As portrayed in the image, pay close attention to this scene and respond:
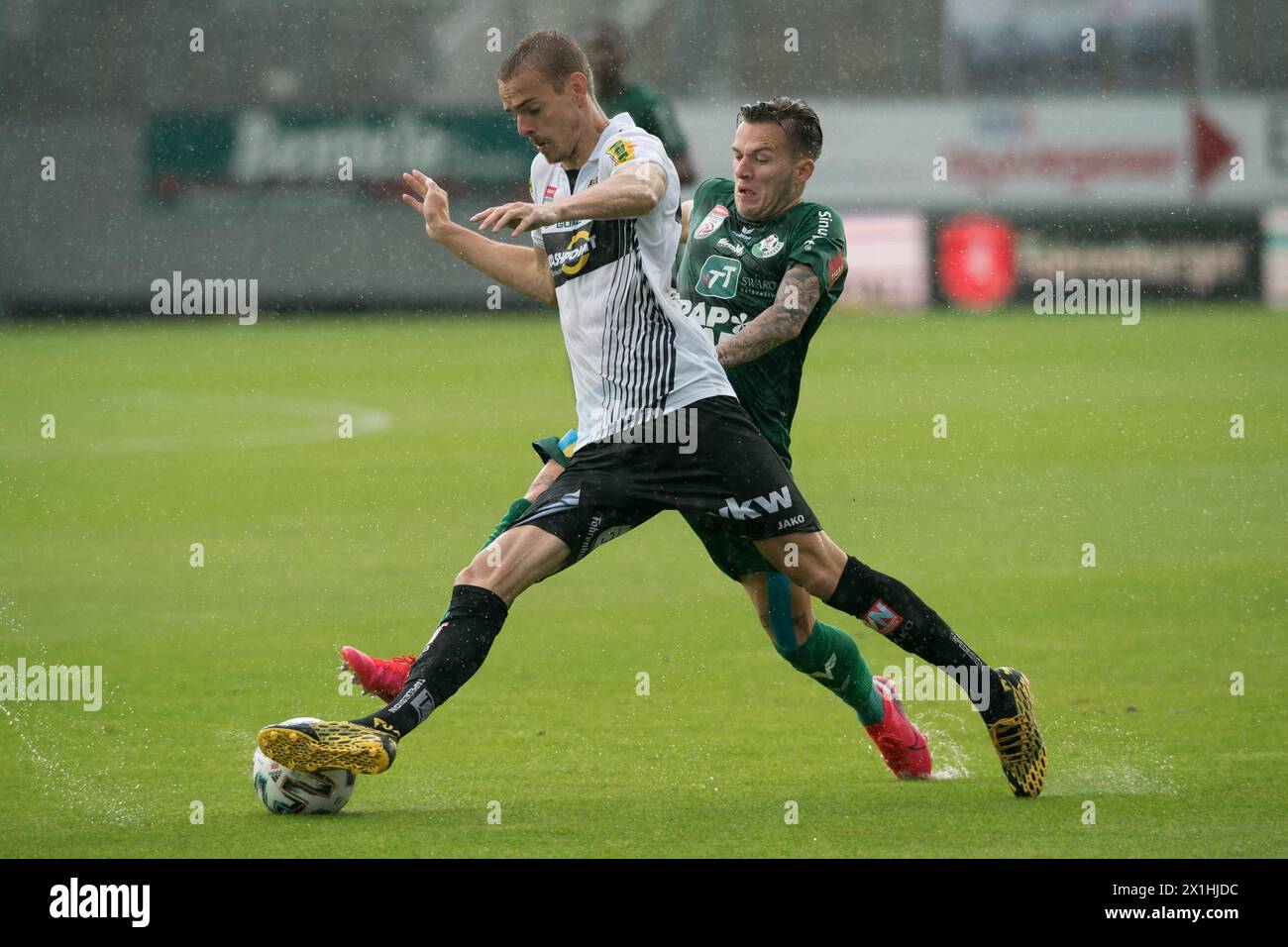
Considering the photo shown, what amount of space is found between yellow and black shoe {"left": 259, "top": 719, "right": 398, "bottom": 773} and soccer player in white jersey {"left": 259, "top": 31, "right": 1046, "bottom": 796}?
1.04 ft

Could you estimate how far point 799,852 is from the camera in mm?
4633

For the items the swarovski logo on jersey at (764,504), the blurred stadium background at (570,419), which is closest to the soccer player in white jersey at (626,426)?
the swarovski logo on jersey at (764,504)

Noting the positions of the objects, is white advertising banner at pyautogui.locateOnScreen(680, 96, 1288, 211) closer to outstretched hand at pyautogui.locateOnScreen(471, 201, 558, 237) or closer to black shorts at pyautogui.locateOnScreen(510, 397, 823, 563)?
black shorts at pyautogui.locateOnScreen(510, 397, 823, 563)

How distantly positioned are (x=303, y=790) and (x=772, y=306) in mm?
1993

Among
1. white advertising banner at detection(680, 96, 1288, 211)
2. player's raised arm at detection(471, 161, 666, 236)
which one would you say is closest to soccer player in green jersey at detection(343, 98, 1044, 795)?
player's raised arm at detection(471, 161, 666, 236)

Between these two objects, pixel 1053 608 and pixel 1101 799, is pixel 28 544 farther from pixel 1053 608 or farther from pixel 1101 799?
pixel 1101 799

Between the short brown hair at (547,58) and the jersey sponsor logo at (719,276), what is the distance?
92cm

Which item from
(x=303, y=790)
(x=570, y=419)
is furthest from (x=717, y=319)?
(x=570, y=419)

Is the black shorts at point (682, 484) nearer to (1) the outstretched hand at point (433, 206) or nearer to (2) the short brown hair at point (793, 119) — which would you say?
(1) the outstretched hand at point (433, 206)

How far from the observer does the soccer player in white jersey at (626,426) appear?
16.3 ft

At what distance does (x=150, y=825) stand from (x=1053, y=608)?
4.88 metres

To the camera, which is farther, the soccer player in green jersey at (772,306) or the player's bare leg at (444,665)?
the soccer player in green jersey at (772,306)

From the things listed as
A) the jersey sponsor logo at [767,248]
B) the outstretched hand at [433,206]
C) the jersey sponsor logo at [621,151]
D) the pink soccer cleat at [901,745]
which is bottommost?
the pink soccer cleat at [901,745]

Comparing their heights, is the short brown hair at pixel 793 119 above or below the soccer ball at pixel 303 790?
above
